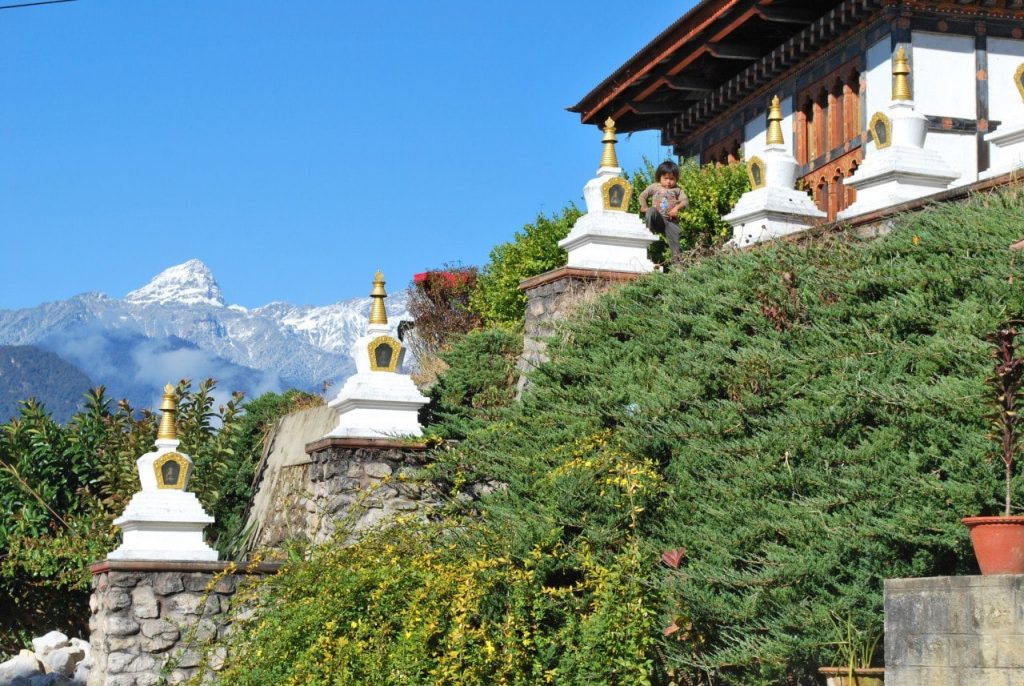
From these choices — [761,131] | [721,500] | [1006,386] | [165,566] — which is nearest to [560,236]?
[761,131]

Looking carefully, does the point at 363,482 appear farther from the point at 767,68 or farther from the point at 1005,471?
the point at 767,68

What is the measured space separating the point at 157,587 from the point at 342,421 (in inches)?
90.1

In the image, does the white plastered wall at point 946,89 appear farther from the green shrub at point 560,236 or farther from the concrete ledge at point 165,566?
the concrete ledge at point 165,566

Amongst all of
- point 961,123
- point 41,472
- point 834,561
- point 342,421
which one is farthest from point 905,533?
point 41,472

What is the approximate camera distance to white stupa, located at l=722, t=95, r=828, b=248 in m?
13.4

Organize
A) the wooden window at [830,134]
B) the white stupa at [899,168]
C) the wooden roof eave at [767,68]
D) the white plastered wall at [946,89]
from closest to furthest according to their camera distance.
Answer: the white stupa at [899,168] → the white plastered wall at [946,89] → the wooden roof eave at [767,68] → the wooden window at [830,134]

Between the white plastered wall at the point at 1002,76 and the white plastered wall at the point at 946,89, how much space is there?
10.1 inches

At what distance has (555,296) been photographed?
13.6 metres

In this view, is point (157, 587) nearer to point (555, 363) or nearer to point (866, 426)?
point (555, 363)

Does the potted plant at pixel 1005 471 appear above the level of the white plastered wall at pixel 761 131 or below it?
below

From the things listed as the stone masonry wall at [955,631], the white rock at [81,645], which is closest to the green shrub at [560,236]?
→ the white rock at [81,645]

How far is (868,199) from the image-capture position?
40.2 feet

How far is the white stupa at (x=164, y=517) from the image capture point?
44.1ft

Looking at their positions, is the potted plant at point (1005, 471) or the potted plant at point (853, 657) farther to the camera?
the potted plant at point (853, 657)
